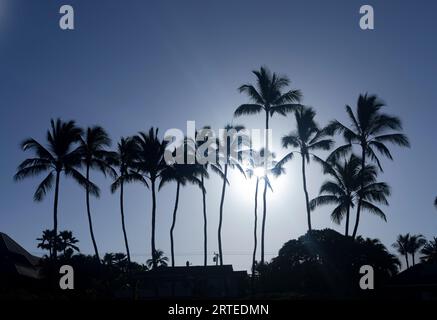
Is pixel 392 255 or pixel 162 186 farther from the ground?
pixel 162 186

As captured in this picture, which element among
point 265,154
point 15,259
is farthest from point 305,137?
point 15,259

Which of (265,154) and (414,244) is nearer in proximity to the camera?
(265,154)

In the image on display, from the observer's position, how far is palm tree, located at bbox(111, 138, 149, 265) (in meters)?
46.7

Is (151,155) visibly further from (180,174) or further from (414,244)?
(414,244)

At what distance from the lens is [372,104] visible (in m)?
40.1

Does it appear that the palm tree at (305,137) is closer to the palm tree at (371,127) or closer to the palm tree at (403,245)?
the palm tree at (371,127)

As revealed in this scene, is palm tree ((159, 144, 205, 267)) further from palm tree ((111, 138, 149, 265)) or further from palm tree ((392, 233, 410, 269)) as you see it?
palm tree ((392, 233, 410, 269))

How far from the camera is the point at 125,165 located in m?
48.1

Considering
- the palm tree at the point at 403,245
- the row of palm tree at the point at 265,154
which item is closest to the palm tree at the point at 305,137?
the row of palm tree at the point at 265,154

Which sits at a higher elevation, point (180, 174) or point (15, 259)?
point (180, 174)
